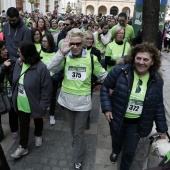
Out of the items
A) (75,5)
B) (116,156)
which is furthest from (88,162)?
(75,5)

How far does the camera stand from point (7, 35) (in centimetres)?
429

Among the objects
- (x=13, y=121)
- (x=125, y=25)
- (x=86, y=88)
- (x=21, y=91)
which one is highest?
(x=125, y=25)

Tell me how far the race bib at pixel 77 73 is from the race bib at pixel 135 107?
0.72 metres

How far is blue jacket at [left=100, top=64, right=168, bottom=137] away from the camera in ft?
7.99

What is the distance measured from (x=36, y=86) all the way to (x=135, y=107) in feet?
4.72

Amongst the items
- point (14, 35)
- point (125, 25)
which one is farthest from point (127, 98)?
point (125, 25)

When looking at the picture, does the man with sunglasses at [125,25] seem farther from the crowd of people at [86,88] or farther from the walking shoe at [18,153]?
the walking shoe at [18,153]

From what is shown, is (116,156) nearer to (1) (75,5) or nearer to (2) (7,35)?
(2) (7,35)

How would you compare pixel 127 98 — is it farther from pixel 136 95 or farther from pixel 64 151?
pixel 64 151

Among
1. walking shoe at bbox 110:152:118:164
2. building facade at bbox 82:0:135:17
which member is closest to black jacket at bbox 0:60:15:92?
walking shoe at bbox 110:152:118:164

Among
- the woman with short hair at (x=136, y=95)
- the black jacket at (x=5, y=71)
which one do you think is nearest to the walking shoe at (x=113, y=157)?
the woman with short hair at (x=136, y=95)

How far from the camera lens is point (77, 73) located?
2842 mm

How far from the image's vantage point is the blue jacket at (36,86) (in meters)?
3.05

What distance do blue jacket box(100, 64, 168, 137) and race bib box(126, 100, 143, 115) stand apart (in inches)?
2.0
